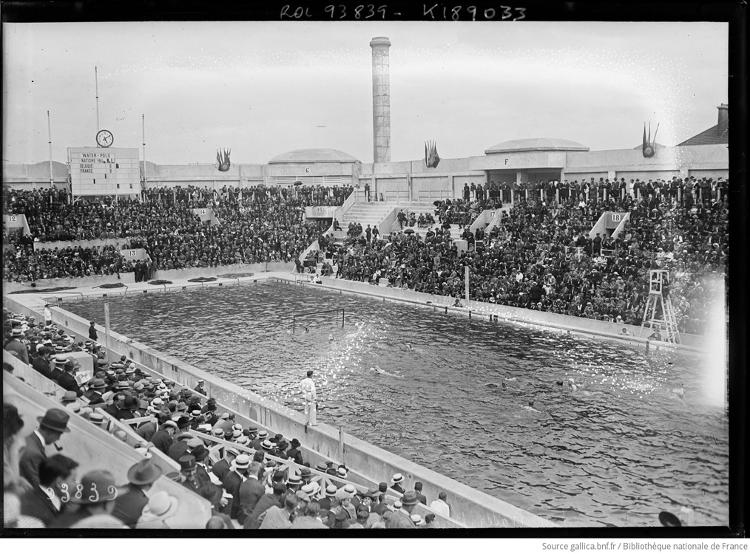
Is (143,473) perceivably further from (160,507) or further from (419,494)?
(419,494)

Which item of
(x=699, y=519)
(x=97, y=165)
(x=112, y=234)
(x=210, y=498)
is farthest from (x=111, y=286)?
(x=699, y=519)

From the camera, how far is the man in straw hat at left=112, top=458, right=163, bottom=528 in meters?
8.51

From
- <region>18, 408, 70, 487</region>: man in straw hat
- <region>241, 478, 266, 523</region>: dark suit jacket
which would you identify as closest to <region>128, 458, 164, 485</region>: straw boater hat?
<region>241, 478, 266, 523</region>: dark suit jacket

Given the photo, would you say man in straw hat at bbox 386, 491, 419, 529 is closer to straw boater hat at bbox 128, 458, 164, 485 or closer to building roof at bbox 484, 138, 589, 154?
straw boater hat at bbox 128, 458, 164, 485

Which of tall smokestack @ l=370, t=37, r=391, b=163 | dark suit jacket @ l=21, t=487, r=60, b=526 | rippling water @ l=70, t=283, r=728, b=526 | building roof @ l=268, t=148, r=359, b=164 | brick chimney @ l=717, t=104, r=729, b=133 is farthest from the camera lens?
building roof @ l=268, t=148, r=359, b=164

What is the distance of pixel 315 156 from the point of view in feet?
66.2

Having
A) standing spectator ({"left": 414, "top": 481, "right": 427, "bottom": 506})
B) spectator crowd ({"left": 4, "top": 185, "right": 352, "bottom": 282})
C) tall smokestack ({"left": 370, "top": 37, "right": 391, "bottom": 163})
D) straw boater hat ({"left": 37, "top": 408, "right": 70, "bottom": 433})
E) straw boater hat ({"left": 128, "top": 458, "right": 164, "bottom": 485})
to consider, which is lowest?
standing spectator ({"left": 414, "top": 481, "right": 427, "bottom": 506})

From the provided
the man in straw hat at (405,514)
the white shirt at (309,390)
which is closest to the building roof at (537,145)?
the white shirt at (309,390)

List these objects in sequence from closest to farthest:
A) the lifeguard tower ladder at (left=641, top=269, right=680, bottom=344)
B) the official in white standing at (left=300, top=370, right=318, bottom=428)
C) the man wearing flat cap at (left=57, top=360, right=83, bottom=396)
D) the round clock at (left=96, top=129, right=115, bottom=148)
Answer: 1. the man wearing flat cap at (left=57, top=360, right=83, bottom=396)
2. the official in white standing at (left=300, top=370, right=318, bottom=428)
3. the round clock at (left=96, top=129, right=115, bottom=148)
4. the lifeguard tower ladder at (left=641, top=269, right=680, bottom=344)

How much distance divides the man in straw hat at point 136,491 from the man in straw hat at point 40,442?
1122 millimetres

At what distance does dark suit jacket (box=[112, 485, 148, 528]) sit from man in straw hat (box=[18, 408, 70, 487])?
116cm

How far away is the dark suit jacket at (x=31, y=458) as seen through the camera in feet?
29.6

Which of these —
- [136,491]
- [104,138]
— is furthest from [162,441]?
[104,138]

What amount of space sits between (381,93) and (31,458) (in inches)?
330
